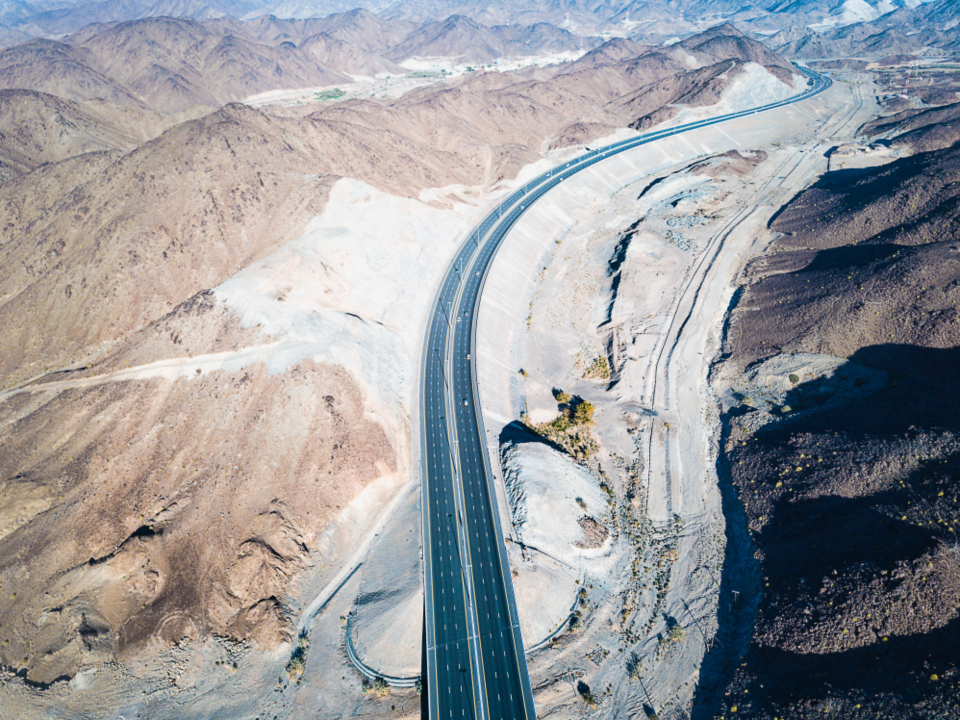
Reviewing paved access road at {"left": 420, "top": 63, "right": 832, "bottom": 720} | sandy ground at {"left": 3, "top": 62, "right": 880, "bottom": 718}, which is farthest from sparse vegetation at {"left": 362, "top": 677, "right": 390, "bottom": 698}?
paved access road at {"left": 420, "top": 63, "right": 832, "bottom": 720}

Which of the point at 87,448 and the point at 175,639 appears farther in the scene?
the point at 87,448

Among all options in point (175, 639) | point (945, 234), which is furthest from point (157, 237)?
point (945, 234)

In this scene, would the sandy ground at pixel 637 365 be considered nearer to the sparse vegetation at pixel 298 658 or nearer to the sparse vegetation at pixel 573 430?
the sparse vegetation at pixel 573 430

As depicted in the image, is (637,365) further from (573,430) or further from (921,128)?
(921,128)

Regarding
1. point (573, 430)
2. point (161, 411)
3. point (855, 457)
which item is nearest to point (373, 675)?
point (573, 430)

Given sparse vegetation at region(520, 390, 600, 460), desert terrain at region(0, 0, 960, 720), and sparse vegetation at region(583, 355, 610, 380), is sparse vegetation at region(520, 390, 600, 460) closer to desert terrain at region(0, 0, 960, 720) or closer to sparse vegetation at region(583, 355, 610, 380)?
desert terrain at region(0, 0, 960, 720)

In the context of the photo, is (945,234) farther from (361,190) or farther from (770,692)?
(361,190)
